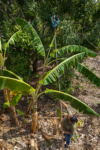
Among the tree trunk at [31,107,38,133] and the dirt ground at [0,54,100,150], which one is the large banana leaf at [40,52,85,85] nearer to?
the tree trunk at [31,107,38,133]

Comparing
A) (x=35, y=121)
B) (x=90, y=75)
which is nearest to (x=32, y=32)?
(x=90, y=75)

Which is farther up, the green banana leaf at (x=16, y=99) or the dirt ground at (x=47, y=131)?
the green banana leaf at (x=16, y=99)

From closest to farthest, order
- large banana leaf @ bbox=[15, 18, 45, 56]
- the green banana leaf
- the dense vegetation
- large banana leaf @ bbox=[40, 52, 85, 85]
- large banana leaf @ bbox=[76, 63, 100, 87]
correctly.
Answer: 1. large banana leaf @ bbox=[40, 52, 85, 85]
2. the green banana leaf
3. large banana leaf @ bbox=[76, 63, 100, 87]
4. the dense vegetation
5. large banana leaf @ bbox=[15, 18, 45, 56]

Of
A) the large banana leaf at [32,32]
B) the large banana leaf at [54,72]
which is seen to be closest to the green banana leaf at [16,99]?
the large banana leaf at [54,72]

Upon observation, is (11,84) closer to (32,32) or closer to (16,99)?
(16,99)

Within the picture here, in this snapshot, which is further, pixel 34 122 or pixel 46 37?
pixel 46 37

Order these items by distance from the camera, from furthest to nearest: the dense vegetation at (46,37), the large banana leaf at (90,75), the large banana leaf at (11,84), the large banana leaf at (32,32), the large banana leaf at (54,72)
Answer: the large banana leaf at (32,32), the dense vegetation at (46,37), the large banana leaf at (90,75), the large banana leaf at (54,72), the large banana leaf at (11,84)

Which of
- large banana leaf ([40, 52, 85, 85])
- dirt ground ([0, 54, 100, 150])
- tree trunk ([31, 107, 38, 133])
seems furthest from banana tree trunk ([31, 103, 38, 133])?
large banana leaf ([40, 52, 85, 85])

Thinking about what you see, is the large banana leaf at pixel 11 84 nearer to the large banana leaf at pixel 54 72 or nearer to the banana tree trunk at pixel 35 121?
the large banana leaf at pixel 54 72

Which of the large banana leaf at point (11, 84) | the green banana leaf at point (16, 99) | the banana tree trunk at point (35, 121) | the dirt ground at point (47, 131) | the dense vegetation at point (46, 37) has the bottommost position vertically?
the dirt ground at point (47, 131)

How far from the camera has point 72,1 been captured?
4.53m

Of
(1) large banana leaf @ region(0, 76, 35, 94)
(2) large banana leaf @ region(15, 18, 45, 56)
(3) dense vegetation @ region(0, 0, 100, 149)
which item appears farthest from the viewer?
(2) large banana leaf @ region(15, 18, 45, 56)

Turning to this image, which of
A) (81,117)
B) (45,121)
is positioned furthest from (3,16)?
(81,117)

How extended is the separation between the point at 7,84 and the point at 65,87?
3588mm
